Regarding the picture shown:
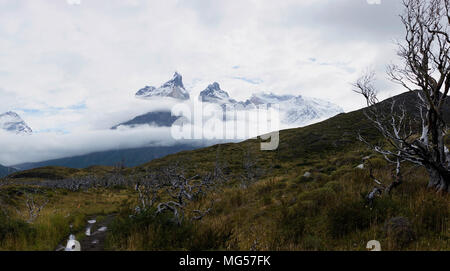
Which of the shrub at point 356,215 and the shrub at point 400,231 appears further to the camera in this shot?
the shrub at point 356,215

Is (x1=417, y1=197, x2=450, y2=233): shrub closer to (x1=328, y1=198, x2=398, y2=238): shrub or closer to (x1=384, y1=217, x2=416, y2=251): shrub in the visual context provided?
(x1=384, y1=217, x2=416, y2=251): shrub

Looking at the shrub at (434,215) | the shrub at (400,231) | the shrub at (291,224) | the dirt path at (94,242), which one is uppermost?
the shrub at (434,215)

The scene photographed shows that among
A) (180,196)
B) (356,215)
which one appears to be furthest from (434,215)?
(180,196)

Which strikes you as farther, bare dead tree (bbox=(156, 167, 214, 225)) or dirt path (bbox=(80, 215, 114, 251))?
bare dead tree (bbox=(156, 167, 214, 225))

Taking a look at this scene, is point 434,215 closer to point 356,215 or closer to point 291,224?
point 356,215

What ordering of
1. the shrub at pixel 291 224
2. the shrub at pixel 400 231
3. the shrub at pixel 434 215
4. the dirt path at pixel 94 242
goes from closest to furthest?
1. the shrub at pixel 400 231
2. the shrub at pixel 434 215
3. the shrub at pixel 291 224
4. the dirt path at pixel 94 242

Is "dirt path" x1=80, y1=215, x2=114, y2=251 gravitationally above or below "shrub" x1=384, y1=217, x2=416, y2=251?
below

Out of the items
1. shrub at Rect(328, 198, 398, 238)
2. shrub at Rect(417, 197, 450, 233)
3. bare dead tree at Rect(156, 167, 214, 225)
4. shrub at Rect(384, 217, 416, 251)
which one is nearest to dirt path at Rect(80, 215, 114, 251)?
bare dead tree at Rect(156, 167, 214, 225)

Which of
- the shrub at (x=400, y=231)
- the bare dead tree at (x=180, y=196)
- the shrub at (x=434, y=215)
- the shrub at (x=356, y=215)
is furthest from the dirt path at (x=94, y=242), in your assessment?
the shrub at (x=434, y=215)

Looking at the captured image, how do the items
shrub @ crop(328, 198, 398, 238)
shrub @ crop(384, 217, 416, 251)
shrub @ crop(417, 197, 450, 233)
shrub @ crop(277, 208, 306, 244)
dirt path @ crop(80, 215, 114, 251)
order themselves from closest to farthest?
1. shrub @ crop(384, 217, 416, 251)
2. shrub @ crop(417, 197, 450, 233)
3. shrub @ crop(328, 198, 398, 238)
4. shrub @ crop(277, 208, 306, 244)
5. dirt path @ crop(80, 215, 114, 251)

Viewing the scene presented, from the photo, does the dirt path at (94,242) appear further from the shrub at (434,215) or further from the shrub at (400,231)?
the shrub at (434,215)

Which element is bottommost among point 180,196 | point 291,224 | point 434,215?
point 291,224

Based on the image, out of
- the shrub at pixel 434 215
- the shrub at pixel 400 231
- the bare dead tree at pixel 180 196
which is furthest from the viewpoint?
the bare dead tree at pixel 180 196
